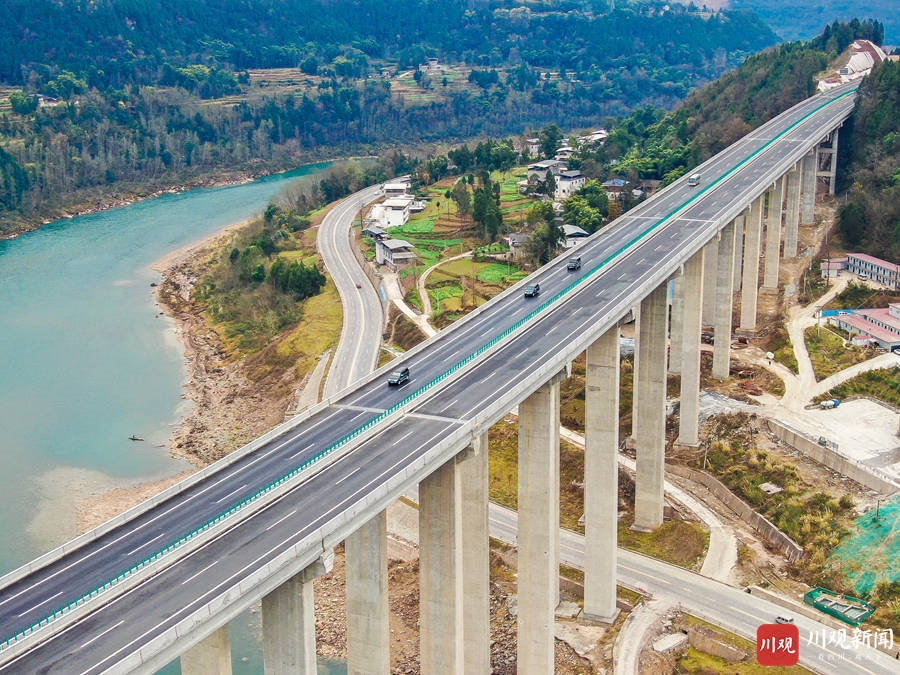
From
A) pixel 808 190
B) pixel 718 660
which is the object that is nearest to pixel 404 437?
pixel 718 660

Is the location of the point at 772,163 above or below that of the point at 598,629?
above

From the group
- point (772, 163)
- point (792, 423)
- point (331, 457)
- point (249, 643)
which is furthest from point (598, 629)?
point (772, 163)

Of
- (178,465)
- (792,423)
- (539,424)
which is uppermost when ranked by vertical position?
(539,424)

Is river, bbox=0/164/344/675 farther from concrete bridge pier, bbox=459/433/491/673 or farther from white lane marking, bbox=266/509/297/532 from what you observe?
white lane marking, bbox=266/509/297/532

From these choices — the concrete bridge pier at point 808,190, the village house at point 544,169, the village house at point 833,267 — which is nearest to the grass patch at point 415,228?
the village house at point 544,169

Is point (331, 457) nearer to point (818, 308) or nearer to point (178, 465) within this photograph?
point (178, 465)

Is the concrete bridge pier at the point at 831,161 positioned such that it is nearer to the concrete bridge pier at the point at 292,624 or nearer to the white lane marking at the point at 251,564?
the white lane marking at the point at 251,564
